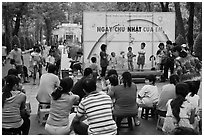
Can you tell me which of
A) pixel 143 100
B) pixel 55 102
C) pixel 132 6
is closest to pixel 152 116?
pixel 143 100

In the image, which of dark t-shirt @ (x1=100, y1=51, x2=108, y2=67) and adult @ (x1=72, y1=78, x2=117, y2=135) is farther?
dark t-shirt @ (x1=100, y1=51, x2=108, y2=67)

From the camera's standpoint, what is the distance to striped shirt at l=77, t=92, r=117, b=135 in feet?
15.2

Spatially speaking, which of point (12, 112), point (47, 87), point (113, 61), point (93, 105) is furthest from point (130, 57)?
point (93, 105)

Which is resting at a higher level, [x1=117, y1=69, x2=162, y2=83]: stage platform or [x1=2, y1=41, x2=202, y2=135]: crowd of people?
[x1=2, y1=41, x2=202, y2=135]: crowd of people

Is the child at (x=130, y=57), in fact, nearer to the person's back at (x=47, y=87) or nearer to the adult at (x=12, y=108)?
the person's back at (x=47, y=87)

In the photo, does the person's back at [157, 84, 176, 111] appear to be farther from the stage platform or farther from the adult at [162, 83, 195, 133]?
the stage platform

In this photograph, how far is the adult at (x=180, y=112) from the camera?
5281 mm

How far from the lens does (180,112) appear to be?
17.4 ft

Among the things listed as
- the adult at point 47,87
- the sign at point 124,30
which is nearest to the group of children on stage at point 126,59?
the sign at point 124,30

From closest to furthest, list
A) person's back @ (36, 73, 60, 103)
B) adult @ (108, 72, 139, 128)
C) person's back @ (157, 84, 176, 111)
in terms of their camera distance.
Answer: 1. adult @ (108, 72, 139, 128)
2. person's back @ (157, 84, 176, 111)
3. person's back @ (36, 73, 60, 103)

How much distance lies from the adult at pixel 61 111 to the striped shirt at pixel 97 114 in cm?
47

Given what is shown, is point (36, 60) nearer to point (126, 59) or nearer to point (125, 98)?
point (126, 59)

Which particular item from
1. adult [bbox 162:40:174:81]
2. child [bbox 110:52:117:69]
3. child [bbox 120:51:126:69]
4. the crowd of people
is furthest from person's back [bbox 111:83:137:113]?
child [bbox 120:51:126:69]

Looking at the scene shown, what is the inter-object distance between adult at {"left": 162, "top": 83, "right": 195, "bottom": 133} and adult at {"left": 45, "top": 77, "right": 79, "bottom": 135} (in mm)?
1377
